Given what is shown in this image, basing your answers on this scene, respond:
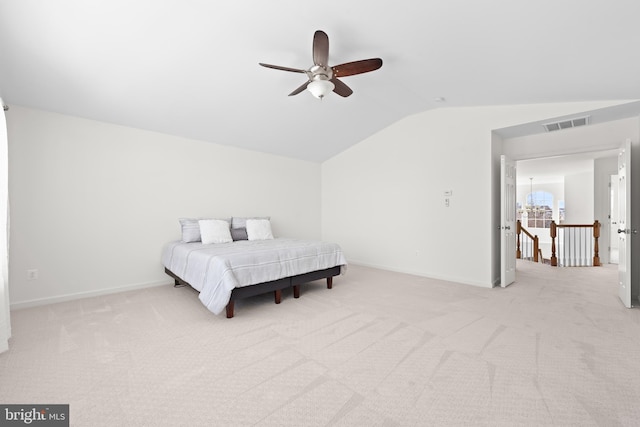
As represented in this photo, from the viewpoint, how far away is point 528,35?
87.4 inches

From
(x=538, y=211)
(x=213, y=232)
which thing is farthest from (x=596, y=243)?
(x=213, y=232)

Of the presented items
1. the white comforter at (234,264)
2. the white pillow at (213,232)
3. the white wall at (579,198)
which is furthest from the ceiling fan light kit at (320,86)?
the white wall at (579,198)

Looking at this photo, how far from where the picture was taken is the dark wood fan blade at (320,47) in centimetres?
211

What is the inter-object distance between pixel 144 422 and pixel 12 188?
3.41 meters

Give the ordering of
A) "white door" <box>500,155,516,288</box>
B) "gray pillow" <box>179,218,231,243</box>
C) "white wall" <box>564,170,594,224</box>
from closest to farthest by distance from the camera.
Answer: "white door" <box>500,155,516,288</box>
"gray pillow" <box>179,218,231,243</box>
"white wall" <box>564,170,594,224</box>

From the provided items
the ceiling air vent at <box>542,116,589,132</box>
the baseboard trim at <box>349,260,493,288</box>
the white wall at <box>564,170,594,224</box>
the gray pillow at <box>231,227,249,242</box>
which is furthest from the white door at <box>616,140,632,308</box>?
the white wall at <box>564,170,594,224</box>

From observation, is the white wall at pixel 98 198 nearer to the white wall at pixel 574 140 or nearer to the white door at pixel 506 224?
the white door at pixel 506 224

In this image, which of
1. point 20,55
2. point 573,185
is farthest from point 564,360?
point 573,185

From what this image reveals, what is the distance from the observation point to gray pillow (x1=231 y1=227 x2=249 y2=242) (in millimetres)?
4711

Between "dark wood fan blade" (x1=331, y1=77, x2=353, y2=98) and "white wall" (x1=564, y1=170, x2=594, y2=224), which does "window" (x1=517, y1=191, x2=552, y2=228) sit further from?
"dark wood fan blade" (x1=331, y1=77, x2=353, y2=98)

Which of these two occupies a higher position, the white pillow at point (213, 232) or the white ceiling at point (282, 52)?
the white ceiling at point (282, 52)

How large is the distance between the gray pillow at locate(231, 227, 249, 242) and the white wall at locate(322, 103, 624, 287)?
227 cm

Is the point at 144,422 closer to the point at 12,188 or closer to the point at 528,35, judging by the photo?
the point at 12,188

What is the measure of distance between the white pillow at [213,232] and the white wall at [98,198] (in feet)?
1.69
